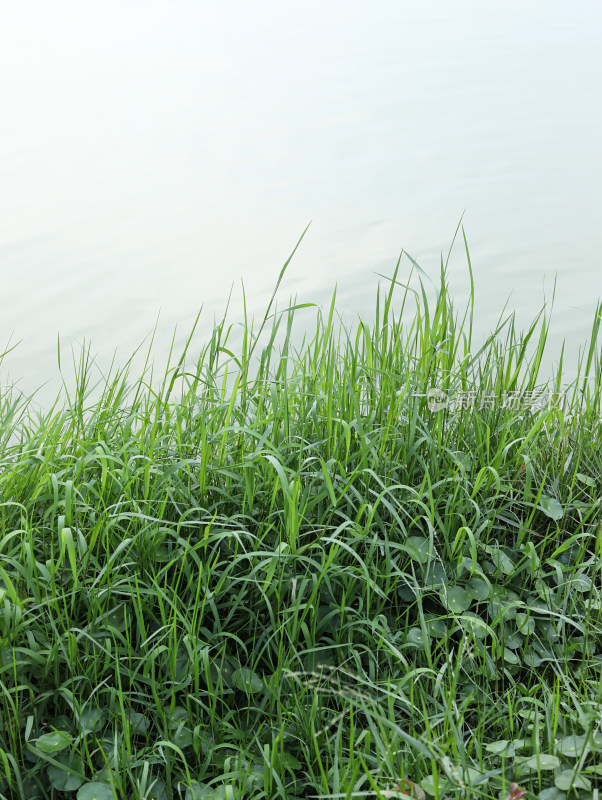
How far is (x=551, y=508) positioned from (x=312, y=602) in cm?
76

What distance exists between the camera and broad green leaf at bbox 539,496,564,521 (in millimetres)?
2113

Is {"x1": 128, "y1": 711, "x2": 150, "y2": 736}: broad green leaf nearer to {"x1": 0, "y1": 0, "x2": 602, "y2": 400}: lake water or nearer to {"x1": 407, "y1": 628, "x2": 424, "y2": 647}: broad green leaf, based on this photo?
{"x1": 407, "y1": 628, "x2": 424, "y2": 647}: broad green leaf

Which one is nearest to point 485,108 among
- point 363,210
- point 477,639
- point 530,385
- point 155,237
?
point 363,210

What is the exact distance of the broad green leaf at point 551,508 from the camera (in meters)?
2.11

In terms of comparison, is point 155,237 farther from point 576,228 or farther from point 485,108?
point 485,108

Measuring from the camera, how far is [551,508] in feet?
7.01

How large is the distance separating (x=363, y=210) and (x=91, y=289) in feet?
6.89

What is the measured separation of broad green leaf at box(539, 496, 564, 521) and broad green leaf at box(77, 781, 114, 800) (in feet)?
4.25

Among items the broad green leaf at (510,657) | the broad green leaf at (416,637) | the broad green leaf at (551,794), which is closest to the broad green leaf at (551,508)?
the broad green leaf at (510,657)

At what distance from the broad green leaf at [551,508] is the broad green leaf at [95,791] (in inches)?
51.0

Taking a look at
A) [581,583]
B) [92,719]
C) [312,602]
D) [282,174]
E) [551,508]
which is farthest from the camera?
[282,174]

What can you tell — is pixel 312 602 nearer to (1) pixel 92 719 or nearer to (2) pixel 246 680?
(2) pixel 246 680

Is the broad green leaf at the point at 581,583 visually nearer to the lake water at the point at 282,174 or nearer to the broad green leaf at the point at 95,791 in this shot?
the broad green leaf at the point at 95,791

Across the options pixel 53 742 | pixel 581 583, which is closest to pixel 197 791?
pixel 53 742
